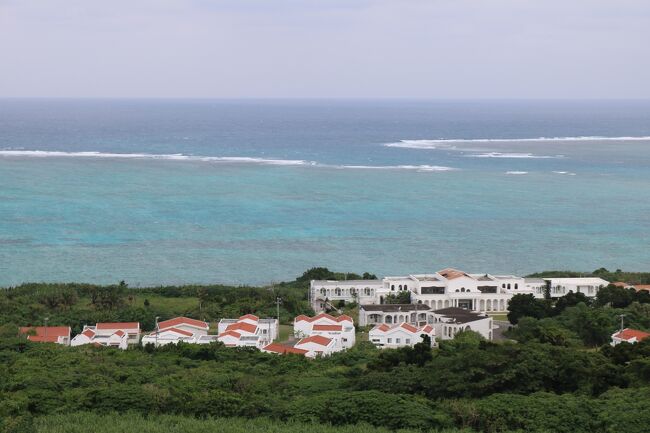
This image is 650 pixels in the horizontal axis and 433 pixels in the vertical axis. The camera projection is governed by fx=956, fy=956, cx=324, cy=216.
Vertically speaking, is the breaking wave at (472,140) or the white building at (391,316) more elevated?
the breaking wave at (472,140)

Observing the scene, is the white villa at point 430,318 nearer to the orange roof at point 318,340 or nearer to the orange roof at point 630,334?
the orange roof at point 318,340

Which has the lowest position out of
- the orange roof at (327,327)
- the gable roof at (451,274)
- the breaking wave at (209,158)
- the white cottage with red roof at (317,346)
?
the white cottage with red roof at (317,346)

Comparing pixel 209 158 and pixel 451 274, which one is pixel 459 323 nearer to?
pixel 451 274

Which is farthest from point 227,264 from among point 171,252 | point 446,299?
point 446,299

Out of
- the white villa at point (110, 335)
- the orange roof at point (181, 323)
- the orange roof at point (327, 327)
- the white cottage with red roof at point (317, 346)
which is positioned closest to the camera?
the white cottage with red roof at point (317, 346)

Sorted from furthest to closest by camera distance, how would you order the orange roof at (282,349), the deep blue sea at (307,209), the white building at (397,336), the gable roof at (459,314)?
1. the deep blue sea at (307,209)
2. the gable roof at (459,314)
3. the white building at (397,336)
4. the orange roof at (282,349)

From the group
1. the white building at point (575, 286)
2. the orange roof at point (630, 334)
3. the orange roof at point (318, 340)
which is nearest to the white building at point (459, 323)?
the orange roof at point (630, 334)

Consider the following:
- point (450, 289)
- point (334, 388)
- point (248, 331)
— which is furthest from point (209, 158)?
Result: point (334, 388)

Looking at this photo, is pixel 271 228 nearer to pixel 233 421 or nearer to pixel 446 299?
pixel 446 299

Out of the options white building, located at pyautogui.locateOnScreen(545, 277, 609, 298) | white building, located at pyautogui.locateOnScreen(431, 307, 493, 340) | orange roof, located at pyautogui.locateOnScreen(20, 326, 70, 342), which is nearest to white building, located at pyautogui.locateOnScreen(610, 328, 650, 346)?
white building, located at pyautogui.locateOnScreen(431, 307, 493, 340)
